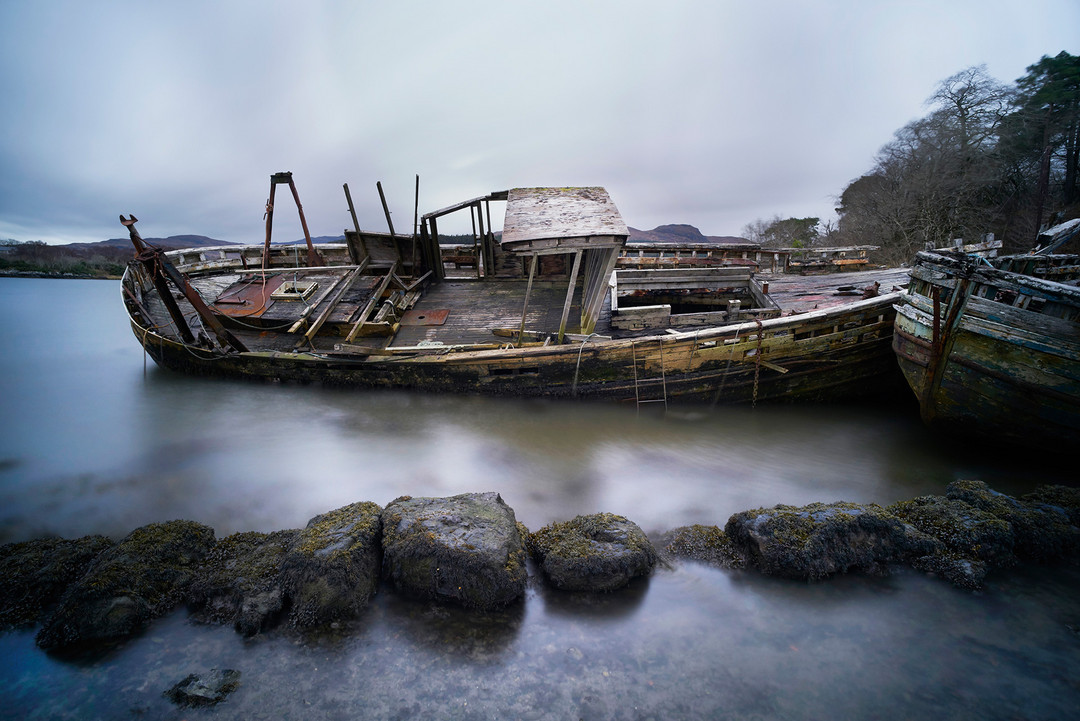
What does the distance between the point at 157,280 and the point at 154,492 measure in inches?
162

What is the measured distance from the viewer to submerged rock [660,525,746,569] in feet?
10.7

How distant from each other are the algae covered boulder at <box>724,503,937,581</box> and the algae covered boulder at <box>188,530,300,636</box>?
10.7 feet

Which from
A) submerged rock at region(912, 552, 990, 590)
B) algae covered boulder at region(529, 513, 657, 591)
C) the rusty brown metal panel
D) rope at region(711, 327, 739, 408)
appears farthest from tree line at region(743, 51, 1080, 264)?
the rusty brown metal panel

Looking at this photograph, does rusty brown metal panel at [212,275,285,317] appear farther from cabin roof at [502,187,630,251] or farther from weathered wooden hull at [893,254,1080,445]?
weathered wooden hull at [893,254,1080,445]

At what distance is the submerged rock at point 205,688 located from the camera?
2141 mm

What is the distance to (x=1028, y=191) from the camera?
18.6 metres

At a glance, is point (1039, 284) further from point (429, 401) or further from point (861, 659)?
point (429, 401)

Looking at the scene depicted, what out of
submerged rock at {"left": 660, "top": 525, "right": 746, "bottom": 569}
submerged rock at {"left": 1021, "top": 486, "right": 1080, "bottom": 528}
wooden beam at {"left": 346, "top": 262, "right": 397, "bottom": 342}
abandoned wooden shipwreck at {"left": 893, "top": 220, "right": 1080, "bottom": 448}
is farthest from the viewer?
wooden beam at {"left": 346, "top": 262, "right": 397, "bottom": 342}

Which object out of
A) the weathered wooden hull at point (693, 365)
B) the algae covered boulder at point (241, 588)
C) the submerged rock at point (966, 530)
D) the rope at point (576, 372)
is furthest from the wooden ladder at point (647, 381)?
the algae covered boulder at point (241, 588)

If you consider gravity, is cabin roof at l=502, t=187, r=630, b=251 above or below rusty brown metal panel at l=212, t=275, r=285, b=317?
above

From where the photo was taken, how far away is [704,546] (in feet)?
11.2

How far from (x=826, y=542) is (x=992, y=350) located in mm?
3175

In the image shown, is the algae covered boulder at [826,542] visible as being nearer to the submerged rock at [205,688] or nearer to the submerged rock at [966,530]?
the submerged rock at [966,530]

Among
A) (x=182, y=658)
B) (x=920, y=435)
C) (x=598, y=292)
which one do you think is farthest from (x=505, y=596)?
(x=920, y=435)
